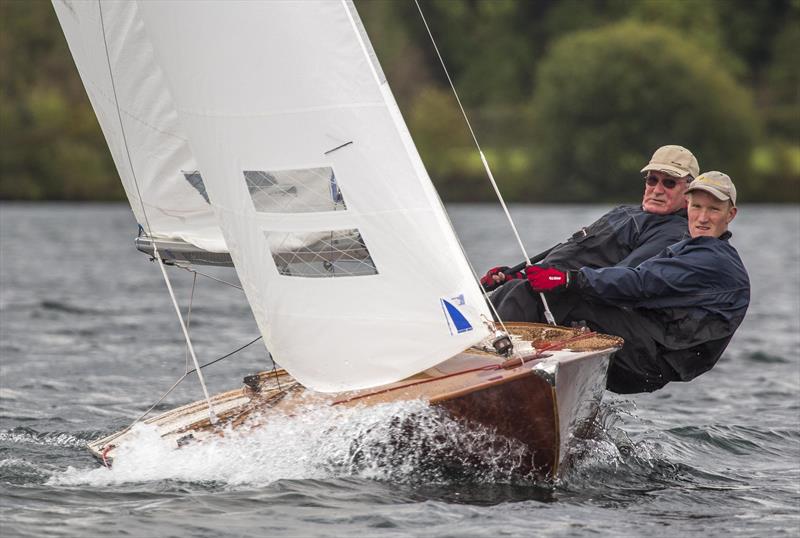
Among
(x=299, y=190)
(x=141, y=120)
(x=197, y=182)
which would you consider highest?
(x=141, y=120)

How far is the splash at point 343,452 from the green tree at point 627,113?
32.4 m

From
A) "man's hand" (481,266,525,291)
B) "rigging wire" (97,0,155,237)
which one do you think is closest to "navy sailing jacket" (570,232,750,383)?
"man's hand" (481,266,525,291)

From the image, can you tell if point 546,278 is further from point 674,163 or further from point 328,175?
point 328,175

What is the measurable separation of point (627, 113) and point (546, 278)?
33.4m

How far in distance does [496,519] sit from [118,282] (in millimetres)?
13969

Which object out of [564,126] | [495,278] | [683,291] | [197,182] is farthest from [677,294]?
[564,126]

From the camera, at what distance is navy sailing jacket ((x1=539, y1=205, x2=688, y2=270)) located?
23.6 ft

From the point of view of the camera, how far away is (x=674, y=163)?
23.2 ft

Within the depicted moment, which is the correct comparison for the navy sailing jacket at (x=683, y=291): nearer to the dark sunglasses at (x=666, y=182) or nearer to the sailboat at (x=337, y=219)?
the sailboat at (x=337, y=219)

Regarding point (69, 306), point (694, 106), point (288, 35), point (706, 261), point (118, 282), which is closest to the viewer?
point (288, 35)

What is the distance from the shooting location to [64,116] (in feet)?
130

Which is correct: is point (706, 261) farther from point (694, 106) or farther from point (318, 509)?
point (694, 106)

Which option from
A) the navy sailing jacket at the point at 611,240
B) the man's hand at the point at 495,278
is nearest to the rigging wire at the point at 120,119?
the man's hand at the point at 495,278

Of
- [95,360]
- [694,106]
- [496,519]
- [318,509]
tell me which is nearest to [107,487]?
[318,509]
